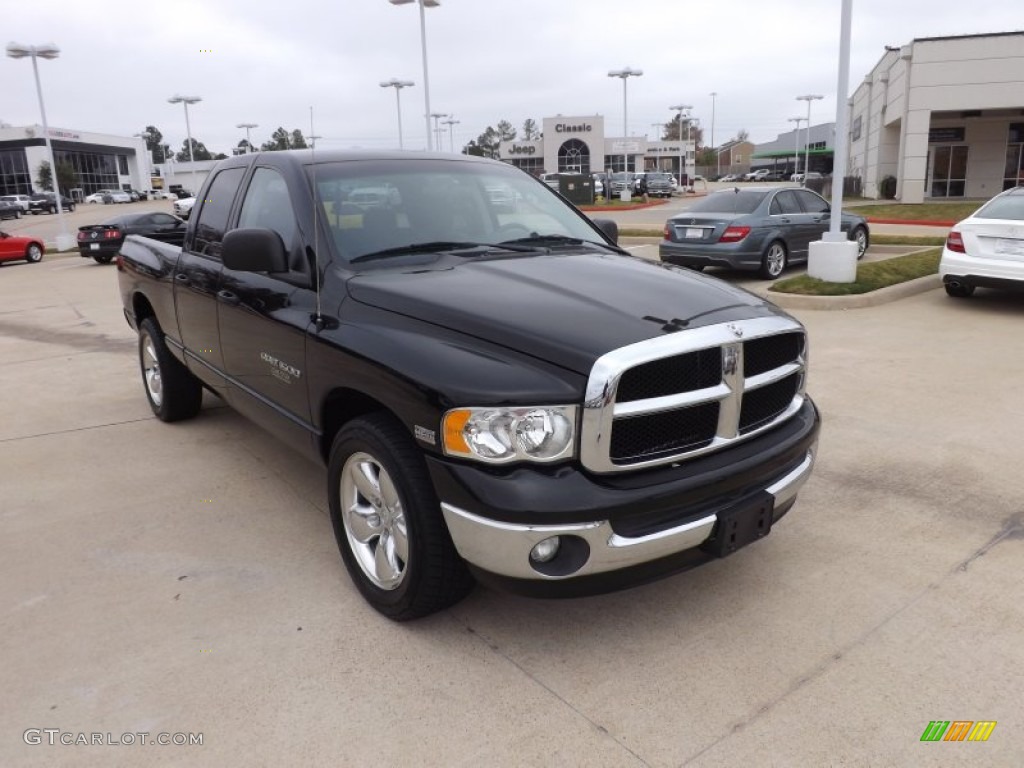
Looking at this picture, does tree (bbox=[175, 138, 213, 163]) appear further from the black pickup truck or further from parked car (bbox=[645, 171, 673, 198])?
the black pickup truck

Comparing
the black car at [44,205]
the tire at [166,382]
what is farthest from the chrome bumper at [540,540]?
the black car at [44,205]

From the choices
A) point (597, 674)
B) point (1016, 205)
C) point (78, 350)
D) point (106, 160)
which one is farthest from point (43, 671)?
point (106, 160)

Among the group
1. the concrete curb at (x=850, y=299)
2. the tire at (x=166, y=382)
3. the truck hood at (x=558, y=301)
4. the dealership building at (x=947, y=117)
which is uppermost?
the dealership building at (x=947, y=117)

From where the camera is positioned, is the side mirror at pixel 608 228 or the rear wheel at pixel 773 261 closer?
the side mirror at pixel 608 228

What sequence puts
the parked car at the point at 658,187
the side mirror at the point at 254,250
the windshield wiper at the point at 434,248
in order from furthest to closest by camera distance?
the parked car at the point at 658,187, the windshield wiper at the point at 434,248, the side mirror at the point at 254,250

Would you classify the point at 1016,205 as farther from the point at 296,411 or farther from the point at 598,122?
the point at 598,122

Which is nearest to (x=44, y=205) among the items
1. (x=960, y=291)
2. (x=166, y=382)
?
(x=166, y=382)

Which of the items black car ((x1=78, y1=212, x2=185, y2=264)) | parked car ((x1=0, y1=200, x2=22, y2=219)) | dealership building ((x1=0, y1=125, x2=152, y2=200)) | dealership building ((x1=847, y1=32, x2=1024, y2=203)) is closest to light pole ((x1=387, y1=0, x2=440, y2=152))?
black car ((x1=78, y1=212, x2=185, y2=264))

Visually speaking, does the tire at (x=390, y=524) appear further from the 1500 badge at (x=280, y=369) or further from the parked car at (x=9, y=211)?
the parked car at (x=9, y=211)

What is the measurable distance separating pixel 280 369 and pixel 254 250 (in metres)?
0.59

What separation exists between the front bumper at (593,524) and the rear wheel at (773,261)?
1002 cm

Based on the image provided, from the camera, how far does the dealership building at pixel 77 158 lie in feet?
250

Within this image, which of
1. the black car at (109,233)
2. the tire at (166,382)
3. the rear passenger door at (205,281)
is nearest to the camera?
the rear passenger door at (205,281)

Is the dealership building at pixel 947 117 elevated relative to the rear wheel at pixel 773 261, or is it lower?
elevated
